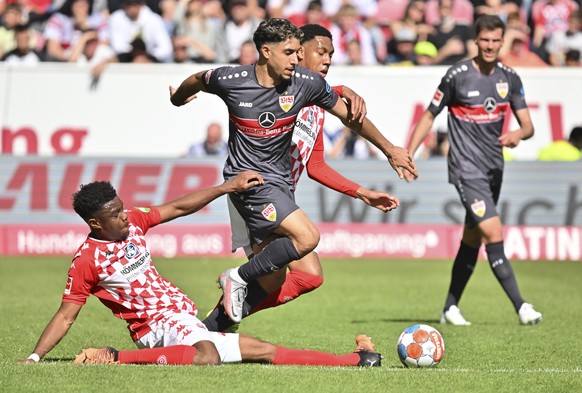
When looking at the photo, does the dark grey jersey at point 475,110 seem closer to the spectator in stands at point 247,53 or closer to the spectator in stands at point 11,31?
the spectator in stands at point 247,53

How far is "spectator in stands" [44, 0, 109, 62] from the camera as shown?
2205cm

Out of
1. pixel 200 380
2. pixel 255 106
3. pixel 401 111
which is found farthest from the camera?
pixel 401 111

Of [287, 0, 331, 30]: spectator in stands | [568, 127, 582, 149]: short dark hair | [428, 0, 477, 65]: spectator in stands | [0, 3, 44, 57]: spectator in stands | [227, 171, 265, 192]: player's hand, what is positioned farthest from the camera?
[0, 3, 44, 57]: spectator in stands

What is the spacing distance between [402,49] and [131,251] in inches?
539

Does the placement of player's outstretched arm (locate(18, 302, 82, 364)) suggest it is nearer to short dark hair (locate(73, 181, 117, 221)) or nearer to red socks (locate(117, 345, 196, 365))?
red socks (locate(117, 345, 196, 365))

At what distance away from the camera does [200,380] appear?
726cm

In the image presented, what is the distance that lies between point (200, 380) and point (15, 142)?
519 inches

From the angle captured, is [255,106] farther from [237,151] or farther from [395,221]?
[395,221]

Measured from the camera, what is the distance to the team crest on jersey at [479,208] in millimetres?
11430

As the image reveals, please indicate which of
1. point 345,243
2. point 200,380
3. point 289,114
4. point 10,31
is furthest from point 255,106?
point 10,31

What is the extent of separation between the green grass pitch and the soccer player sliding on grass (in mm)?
229

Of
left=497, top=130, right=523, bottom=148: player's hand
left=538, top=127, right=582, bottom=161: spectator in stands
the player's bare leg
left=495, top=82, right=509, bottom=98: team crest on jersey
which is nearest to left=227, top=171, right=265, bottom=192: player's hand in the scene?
the player's bare leg

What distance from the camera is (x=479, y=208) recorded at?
11.4m

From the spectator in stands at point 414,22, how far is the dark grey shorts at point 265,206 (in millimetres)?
13478
